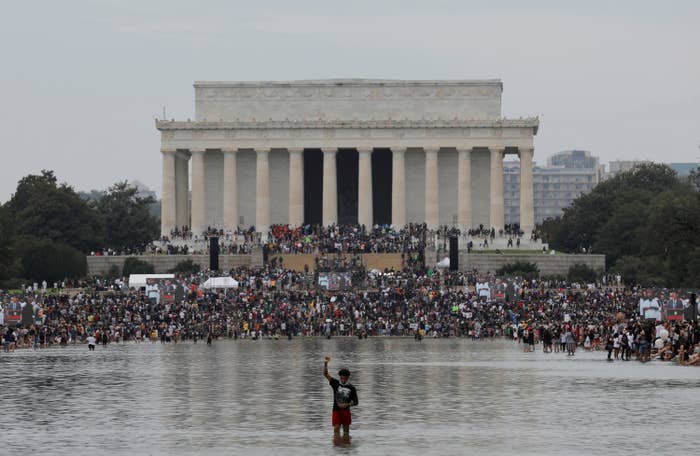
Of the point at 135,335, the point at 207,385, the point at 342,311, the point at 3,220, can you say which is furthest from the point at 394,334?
the point at 207,385

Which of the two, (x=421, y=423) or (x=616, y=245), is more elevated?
(x=616, y=245)

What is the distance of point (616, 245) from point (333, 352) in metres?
79.9

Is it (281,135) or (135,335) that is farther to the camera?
(281,135)

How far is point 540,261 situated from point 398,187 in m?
22.9

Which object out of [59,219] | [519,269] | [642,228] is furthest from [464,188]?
[59,219]

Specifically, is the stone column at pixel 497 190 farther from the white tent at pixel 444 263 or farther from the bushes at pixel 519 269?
the white tent at pixel 444 263

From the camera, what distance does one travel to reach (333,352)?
72.0 m

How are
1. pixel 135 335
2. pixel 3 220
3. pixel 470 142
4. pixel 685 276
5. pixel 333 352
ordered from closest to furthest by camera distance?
pixel 333 352 → pixel 135 335 → pixel 685 276 → pixel 3 220 → pixel 470 142

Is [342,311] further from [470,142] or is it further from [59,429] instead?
[59,429]

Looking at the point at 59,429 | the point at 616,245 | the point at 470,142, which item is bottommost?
the point at 59,429

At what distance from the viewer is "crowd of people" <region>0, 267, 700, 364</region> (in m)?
90.1

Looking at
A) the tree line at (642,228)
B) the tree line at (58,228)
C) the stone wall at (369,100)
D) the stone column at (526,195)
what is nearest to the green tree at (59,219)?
the tree line at (58,228)

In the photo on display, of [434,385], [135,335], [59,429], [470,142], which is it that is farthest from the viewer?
[470,142]

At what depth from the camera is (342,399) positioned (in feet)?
109
